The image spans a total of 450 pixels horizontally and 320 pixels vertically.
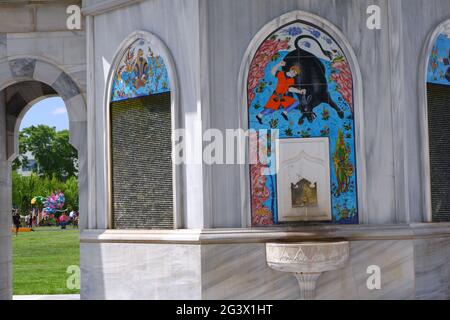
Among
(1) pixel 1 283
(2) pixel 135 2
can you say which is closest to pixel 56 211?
(1) pixel 1 283

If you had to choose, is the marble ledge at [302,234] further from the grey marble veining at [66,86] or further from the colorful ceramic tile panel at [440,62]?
the grey marble veining at [66,86]

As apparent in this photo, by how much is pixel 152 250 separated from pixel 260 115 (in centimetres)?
272

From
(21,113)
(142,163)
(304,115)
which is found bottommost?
(142,163)

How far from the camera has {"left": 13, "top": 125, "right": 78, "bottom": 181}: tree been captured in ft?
224

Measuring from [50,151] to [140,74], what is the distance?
193 ft

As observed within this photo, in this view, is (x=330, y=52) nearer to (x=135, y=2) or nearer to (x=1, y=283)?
(x=135, y=2)

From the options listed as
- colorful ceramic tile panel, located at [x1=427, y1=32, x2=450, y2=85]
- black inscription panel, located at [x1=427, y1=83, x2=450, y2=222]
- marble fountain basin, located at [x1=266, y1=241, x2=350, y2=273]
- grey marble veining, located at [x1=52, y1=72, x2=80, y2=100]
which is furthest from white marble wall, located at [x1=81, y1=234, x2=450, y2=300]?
grey marble veining, located at [x1=52, y1=72, x2=80, y2=100]

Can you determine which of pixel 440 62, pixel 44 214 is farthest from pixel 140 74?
pixel 44 214

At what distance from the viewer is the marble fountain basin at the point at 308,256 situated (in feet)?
34.4

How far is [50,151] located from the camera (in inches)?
2736

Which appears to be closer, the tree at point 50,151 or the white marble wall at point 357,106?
the white marble wall at point 357,106

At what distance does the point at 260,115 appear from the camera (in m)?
11.7

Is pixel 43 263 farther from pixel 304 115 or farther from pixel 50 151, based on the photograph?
pixel 50 151

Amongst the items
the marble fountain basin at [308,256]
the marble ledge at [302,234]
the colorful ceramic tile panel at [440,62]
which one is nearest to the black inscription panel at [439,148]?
the colorful ceramic tile panel at [440,62]
